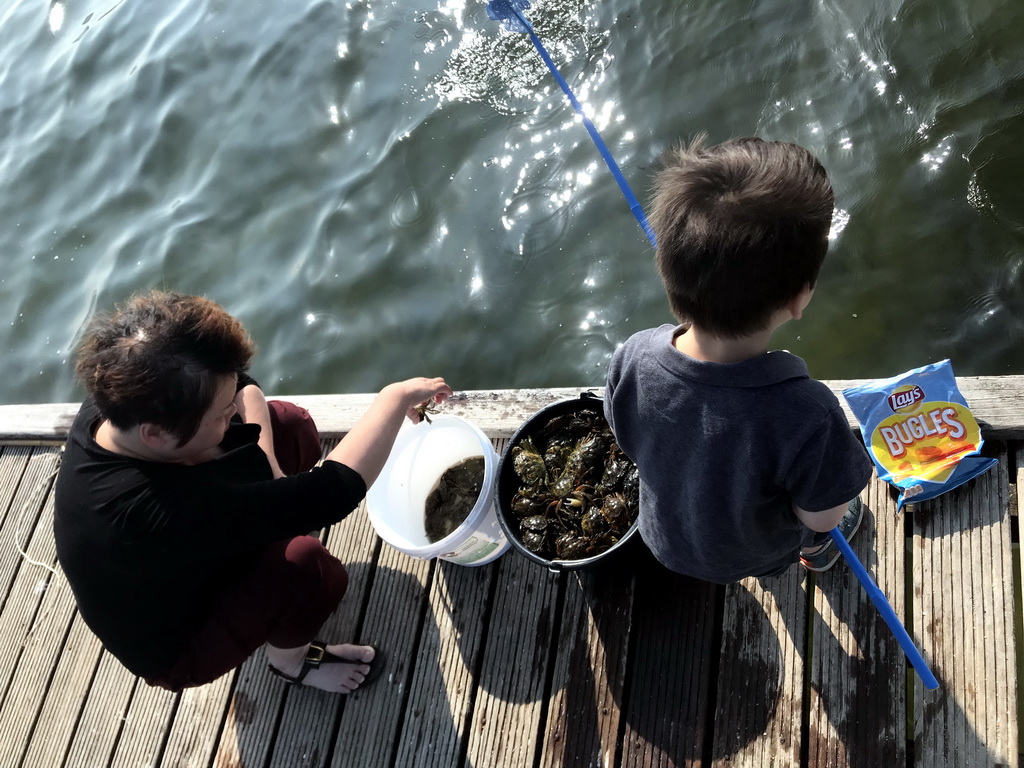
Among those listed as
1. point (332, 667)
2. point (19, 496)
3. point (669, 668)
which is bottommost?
point (669, 668)

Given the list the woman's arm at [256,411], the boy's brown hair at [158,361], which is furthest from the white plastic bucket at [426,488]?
the boy's brown hair at [158,361]

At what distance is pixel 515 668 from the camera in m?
2.43

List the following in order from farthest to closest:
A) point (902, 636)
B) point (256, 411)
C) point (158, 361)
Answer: point (256, 411), point (902, 636), point (158, 361)

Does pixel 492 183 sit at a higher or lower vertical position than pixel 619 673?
higher

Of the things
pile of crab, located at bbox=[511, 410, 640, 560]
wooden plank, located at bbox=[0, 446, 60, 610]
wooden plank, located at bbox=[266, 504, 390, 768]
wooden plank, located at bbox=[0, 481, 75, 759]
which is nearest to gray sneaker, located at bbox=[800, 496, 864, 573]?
pile of crab, located at bbox=[511, 410, 640, 560]

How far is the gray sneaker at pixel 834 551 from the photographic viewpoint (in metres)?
2.24

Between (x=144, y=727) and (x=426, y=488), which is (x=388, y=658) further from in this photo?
(x=144, y=727)

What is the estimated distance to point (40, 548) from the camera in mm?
3223

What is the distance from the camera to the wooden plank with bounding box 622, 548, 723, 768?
2.19 m

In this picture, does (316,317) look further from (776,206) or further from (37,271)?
(776,206)

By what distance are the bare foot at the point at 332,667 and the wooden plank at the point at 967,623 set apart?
1580mm

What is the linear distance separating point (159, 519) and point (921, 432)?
209cm

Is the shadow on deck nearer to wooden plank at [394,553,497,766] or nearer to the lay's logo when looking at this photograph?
wooden plank at [394,553,497,766]

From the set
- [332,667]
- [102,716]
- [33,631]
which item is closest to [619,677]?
[332,667]
